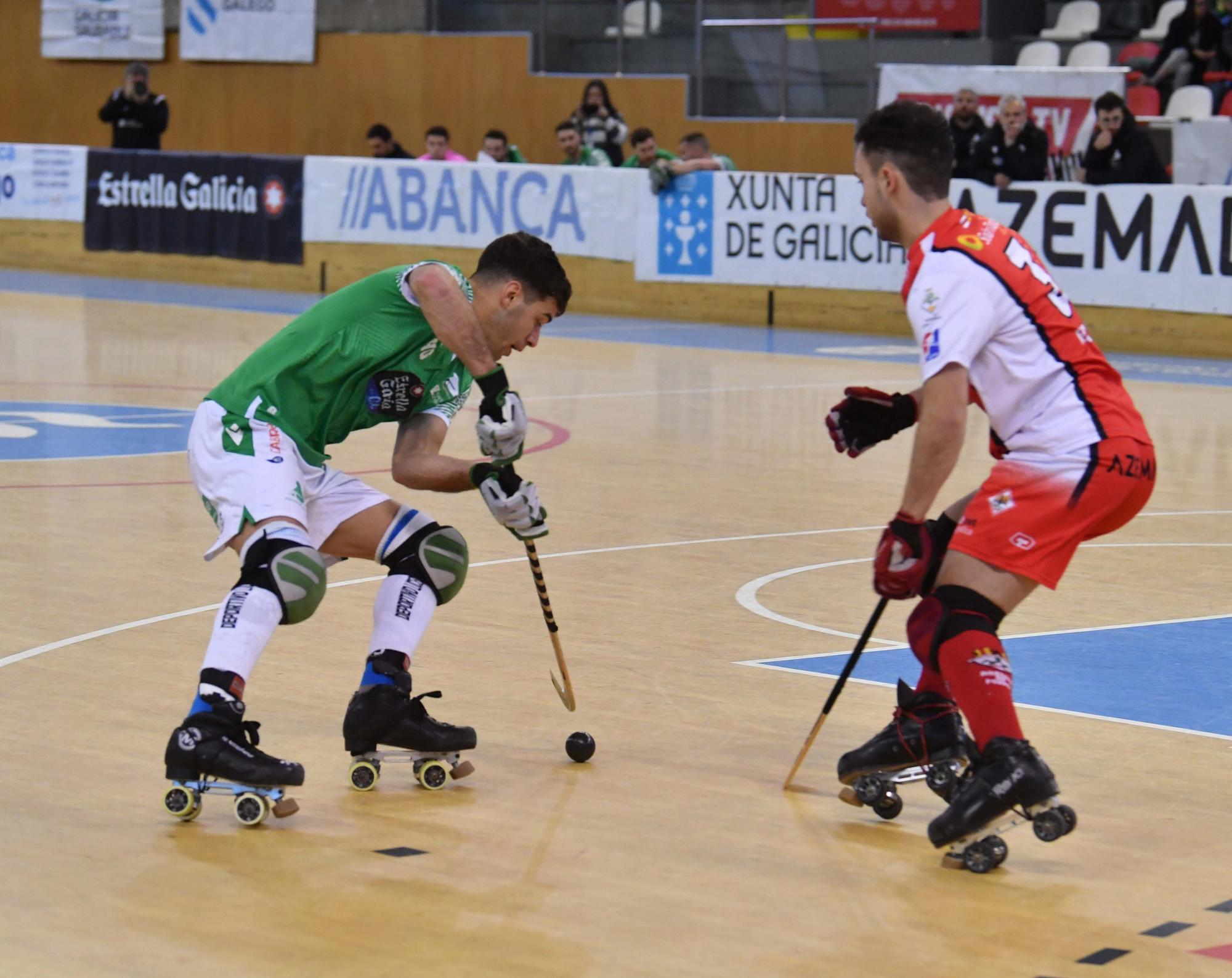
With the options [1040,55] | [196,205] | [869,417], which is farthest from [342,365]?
[196,205]

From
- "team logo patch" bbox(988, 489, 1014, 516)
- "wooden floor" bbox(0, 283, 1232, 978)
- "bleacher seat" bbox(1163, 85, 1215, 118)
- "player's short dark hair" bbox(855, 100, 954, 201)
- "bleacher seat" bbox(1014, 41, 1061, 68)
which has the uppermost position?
"bleacher seat" bbox(1014, 41, 1061, 68)

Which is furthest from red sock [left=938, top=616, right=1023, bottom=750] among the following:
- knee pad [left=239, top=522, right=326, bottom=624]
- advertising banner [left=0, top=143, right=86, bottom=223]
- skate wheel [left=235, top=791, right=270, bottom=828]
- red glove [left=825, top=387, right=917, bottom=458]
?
advertising banner [left=0, top=143, right=86, bottom=223]

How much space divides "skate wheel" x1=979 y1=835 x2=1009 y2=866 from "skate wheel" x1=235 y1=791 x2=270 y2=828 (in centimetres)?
195

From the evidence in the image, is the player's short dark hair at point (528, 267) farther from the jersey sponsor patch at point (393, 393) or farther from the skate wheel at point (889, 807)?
the skate wheel at point (889, 807)

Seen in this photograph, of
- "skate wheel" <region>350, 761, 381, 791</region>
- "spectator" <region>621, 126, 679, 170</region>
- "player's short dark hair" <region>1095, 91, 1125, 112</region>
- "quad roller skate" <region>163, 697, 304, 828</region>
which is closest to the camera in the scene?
"quad roller skate" <region>163, 697, 304, 828</region>

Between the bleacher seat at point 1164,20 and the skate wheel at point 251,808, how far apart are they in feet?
70.6

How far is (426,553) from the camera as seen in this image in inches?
244

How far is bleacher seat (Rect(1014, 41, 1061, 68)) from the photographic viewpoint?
80.4 ft

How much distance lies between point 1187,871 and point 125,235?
2358cm

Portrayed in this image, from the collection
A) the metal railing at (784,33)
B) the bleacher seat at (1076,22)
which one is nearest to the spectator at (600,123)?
the metal railing at (784,33)

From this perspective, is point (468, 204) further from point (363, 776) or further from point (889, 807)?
point (889, 807)

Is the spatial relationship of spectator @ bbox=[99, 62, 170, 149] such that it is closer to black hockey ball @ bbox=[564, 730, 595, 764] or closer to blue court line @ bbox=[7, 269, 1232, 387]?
blue court line @ bbox=[7, 269, 1232, 387]

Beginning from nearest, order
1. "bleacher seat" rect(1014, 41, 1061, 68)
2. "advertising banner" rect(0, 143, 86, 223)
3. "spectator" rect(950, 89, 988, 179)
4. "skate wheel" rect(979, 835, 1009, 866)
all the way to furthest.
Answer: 1. "skate wheel" rect(979, 835, 1009, 866)
2. "spectator" rect(950, 89, 988, 179)
3. "bleacher seat" rect(1014, 41, 1061, 68)
4. "advertising banner" rect(0, 143, 86, 223)

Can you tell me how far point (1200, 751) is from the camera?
6.55m
